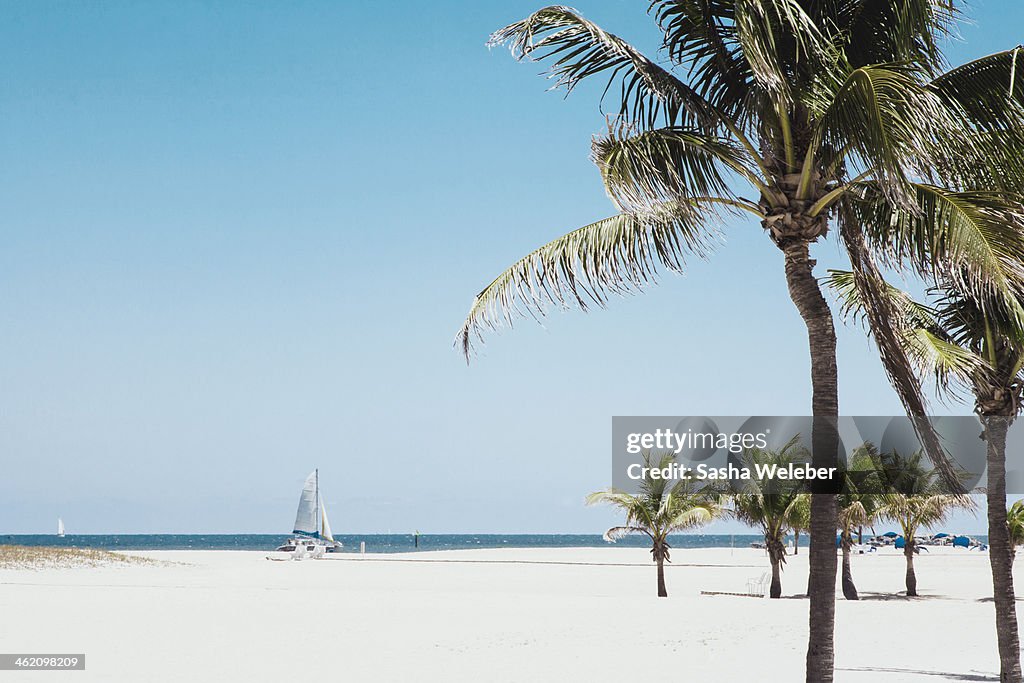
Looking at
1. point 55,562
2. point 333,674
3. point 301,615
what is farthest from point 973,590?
point 55,562

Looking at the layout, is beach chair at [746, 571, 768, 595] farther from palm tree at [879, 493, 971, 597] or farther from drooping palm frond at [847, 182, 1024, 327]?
drooping palm frond at [847, 182, 1024, 327]

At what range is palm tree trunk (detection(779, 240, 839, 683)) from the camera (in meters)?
6.86

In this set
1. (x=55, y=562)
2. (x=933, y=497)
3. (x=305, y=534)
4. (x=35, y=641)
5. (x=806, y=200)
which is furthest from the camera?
(x=305, y=534)

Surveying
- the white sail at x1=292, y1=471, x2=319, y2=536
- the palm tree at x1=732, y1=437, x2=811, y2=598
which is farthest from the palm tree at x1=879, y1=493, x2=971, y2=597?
the white sail at x1=292, y1=471, x2=319, y2=536

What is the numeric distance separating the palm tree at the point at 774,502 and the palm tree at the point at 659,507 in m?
0.83

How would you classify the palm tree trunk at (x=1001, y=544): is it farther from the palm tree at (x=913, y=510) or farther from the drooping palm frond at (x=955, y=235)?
the palm tree at (x=913, y=510)

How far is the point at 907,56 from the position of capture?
23.2 feet

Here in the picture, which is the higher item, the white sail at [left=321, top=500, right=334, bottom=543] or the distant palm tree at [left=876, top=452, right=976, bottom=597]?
the distant palm tree at [left=876, top=452, right=976, bottom=597]

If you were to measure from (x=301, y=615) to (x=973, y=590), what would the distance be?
21.6 meters

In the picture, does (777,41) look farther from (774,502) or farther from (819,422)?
(774,502)

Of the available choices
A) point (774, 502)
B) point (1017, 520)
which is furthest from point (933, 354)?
point (1017, 520)

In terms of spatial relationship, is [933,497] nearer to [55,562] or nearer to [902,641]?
[902,641]

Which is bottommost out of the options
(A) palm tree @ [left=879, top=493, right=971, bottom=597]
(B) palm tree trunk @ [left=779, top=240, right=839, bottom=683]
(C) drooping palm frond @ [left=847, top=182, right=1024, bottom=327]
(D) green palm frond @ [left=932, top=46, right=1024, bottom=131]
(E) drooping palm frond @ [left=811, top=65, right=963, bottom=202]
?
(A) palm tree @ [left=879, top=493, right=971, bottom=597]

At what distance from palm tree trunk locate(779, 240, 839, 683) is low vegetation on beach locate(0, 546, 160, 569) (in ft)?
89.4
